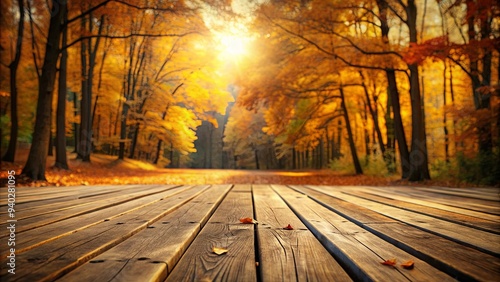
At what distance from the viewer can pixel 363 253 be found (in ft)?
4.20

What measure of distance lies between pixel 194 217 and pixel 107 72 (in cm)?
2097

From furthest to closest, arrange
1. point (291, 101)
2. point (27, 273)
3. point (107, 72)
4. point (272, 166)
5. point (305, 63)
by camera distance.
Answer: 1. point (272, 166)
2. point (107, 72)
3. point (291, 101)
4. point (305, 63)
5. point (27, 273)

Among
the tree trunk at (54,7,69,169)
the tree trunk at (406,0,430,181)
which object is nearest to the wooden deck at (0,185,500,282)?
the tree trunk at (406,0,430,181)

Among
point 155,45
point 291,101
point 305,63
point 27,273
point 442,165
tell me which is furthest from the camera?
point 155,45

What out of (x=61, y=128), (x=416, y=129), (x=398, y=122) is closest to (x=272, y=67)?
(x=398, y=122)

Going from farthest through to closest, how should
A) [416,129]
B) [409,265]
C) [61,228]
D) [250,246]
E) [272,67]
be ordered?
[272,67]
[416,129]
[61,228]
[250,246]
[409,265]

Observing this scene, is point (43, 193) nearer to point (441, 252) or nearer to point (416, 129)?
point (441, 252)

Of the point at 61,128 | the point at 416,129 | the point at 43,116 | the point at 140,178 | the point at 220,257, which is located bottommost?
the point at 140,178

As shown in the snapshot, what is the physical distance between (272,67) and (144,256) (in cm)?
1074

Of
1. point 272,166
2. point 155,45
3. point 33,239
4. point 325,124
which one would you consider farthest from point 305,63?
point 272,166

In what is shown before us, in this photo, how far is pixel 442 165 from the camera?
36.3ft

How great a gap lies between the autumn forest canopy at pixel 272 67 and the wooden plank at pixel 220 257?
590cm

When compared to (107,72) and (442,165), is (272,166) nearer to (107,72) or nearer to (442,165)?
(107,72)

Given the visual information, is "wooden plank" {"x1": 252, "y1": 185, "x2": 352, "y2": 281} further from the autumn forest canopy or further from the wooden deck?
the autumn forest canopy
